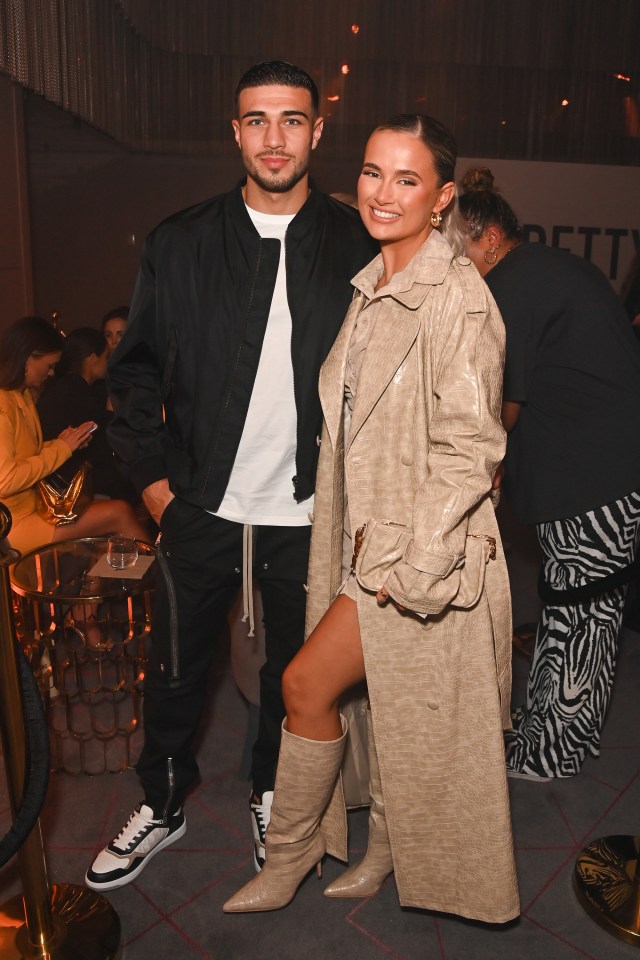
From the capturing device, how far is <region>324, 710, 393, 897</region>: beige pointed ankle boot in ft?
6.98

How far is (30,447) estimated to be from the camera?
11.1ft

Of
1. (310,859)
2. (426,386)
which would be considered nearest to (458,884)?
(310,859)

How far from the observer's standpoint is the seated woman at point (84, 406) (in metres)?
3.86

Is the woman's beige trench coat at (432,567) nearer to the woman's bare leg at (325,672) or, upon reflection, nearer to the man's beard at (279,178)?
the woman's bare leg at (325,672)

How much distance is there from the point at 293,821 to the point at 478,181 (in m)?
1.90

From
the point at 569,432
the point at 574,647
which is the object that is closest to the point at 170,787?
the point at 574,647

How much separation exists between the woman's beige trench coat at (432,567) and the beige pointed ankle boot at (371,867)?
130mm

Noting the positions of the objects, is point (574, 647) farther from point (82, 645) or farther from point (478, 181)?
point (82, 645)

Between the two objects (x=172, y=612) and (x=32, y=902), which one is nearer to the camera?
(x=32, y=902)

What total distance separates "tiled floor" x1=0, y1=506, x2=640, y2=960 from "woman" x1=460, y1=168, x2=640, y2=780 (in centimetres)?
32

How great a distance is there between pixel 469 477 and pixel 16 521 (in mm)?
2167

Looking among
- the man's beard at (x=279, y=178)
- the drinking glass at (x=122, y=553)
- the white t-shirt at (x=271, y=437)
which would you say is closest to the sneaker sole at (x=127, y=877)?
the drinking glass at (x=122, y=553)

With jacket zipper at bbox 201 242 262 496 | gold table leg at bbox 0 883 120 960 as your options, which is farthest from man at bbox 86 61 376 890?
gold table leg at bbox 0 883 120 960

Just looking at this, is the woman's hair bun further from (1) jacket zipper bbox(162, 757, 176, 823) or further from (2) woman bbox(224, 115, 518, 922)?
(1) jacket zipper bbox(162, 757, 176, 823)
